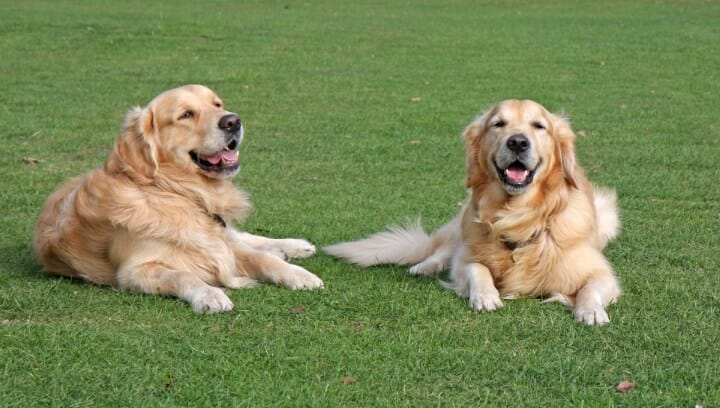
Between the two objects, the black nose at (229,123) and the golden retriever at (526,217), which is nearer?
the golden retriever at (526,217)

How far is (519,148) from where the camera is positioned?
5555 mm

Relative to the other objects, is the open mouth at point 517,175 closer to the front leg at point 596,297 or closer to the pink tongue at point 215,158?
the front leg at point 596,297

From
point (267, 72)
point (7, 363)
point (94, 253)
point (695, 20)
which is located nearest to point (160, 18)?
point (267, 72)

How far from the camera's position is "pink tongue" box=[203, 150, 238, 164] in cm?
584

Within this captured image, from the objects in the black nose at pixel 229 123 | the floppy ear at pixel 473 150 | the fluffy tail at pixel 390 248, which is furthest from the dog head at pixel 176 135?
the floppy ear at pixel 473 150

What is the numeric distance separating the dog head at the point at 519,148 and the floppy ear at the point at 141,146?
192 cm

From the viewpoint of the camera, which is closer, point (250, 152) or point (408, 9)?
point (250, 152)

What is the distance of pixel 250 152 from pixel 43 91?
5.47 m

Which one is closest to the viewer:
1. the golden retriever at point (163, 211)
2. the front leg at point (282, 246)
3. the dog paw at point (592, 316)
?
the dog paw at point (592, 316)

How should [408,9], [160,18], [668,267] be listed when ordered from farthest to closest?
[408,9] → [160,18] → [668,267]

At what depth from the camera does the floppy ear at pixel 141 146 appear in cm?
570

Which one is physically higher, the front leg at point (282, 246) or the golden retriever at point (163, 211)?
the golden retriever at point (163, 211)

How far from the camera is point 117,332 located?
4840mm

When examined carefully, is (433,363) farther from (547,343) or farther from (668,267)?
(668,267)
